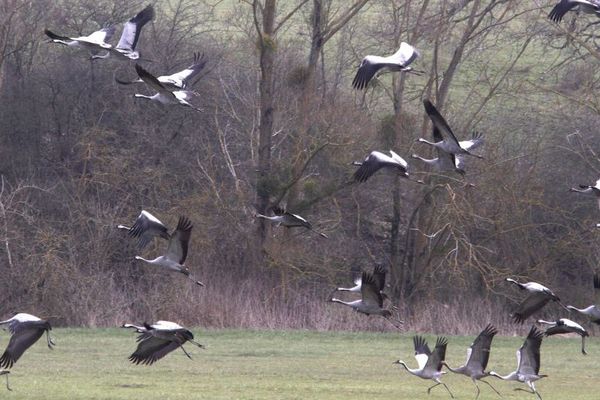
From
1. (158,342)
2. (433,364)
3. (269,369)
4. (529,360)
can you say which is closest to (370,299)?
(433,364)

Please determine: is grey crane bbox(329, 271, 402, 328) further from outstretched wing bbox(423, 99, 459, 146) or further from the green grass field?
outstretched wing bbox(423, 99, 459, 146)

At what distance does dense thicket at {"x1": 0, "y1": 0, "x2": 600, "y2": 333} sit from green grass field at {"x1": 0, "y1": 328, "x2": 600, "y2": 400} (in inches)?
111

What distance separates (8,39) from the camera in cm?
3672

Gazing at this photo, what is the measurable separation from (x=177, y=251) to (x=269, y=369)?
211 inches

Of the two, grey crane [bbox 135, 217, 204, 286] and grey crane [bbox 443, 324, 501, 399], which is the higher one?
grey crane [bbox 135, 217, 204, 286]

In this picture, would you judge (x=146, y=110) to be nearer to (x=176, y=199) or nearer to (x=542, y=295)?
(x=176, y=199)

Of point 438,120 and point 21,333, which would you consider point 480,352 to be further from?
point 21,333

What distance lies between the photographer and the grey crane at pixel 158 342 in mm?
14570

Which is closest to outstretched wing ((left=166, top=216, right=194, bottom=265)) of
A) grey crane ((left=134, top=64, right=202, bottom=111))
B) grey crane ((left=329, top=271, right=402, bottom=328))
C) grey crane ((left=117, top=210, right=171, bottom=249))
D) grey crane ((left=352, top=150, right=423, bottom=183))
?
grey crane ((left=117, top=210, right=171, bottom=249))

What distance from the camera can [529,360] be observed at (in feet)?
52.5

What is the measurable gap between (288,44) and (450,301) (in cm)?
1161

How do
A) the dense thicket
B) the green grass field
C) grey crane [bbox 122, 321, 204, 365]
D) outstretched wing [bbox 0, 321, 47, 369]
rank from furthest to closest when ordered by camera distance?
1. the dense thicket
2. the green grass field
3. grey crane [bbox 122, 321, 204, 365]
4. outstretched wing [bbox 0, 321, 47, 369]

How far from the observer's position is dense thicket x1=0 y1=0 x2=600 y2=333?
30.1 meters

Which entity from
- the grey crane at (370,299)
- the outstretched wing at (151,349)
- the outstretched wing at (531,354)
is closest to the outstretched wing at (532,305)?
the outstretched wing at (531,354)
